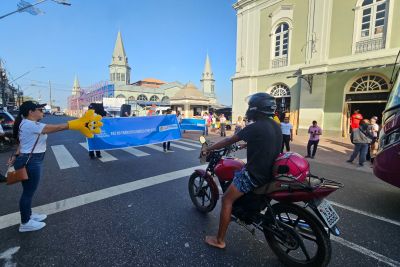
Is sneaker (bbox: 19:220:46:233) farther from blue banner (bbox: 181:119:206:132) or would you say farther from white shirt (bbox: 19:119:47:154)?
blue banner (bbox: 181:119:206:132)

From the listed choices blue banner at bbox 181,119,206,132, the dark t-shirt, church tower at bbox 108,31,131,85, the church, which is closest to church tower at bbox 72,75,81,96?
the church

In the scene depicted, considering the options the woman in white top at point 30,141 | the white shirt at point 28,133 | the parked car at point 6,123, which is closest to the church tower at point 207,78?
the parked car at point 6,123

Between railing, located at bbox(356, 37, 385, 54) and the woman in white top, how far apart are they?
634 inches

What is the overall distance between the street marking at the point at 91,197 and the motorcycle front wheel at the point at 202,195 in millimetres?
1589

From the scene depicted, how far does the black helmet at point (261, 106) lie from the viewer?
2352 millimetres

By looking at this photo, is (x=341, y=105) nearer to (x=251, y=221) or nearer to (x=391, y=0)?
(x=391, y=0)

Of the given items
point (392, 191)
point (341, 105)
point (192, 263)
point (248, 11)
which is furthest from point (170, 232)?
point (248, 11)

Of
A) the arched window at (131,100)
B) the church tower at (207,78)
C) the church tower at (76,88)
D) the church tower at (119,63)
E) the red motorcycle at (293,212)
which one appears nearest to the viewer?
the red motorcycle at (293,212)

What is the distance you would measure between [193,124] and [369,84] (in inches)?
469

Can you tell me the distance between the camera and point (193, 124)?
57.2 ft

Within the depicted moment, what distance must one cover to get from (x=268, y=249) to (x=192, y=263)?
3.25 ft

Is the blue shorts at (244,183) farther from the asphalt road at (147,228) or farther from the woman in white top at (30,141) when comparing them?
the woman in white top at (30,141)

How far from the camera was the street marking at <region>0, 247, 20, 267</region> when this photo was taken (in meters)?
2.39

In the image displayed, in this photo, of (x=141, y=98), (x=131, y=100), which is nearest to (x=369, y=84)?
(x=131, y=100)
